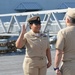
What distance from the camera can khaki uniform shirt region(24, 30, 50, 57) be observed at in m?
5.16

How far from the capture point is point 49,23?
19469 mm

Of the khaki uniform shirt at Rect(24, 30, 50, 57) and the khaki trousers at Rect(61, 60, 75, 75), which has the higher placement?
the khaki uniform shirt at Rect(24, 30, 50, 57)

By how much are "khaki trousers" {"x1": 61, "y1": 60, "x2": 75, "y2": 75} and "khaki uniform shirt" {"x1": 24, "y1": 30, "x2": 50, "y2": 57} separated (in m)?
0.54

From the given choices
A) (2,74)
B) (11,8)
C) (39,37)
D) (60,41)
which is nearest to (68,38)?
(60,41)

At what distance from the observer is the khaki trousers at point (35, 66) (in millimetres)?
5113

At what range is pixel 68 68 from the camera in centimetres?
471

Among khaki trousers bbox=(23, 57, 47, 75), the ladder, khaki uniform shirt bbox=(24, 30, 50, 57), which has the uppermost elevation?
khaki uniform shirt bbox=(24, 30, 50, 57)

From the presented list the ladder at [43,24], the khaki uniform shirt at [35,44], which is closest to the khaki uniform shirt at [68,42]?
the khaki uniform shirt at [35,44]

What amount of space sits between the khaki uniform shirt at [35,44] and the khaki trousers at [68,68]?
54 cm

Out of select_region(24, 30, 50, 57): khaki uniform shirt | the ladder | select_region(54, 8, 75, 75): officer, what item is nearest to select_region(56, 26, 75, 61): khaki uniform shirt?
select_region(54, 8, 75, 75): officer

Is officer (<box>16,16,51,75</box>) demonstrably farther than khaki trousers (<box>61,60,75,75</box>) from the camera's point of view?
Yes

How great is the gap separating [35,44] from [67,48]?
58 centimetres

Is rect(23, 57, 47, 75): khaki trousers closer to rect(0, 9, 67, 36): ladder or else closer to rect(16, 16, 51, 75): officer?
rect(16, 16, 51, 75): officer

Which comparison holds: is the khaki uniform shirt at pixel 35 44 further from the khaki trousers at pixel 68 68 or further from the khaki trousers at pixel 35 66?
the khaki trousers at pixel 68 68
